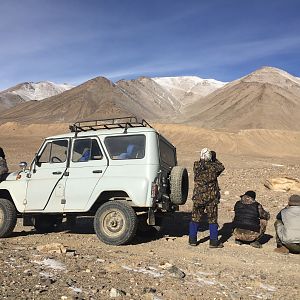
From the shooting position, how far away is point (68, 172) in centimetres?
809

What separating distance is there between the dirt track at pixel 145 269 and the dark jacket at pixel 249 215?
0.42 meters

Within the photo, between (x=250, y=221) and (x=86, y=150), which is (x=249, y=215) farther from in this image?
(x=86, y=150)

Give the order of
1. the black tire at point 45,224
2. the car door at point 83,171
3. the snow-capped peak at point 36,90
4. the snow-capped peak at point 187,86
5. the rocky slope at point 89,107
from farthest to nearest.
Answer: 1. the snow-capped peak at point 36,90
2. the snow-capped peak at point 187,86
3. the rocky slope at point 89,107
4. the black tire at point 45,224
5. the car door at point 83,171

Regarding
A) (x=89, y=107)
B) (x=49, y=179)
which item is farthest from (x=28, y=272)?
A: (x=89, y=107)

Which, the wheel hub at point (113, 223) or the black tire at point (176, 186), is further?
the black tire at point (176, 186)

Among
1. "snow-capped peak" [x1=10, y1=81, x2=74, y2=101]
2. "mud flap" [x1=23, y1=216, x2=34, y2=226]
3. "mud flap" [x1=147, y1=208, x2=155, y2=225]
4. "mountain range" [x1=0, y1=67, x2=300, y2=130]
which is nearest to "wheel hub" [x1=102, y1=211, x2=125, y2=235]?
"mud flap" [x1=147, y1=208, x2=155, y2=225]

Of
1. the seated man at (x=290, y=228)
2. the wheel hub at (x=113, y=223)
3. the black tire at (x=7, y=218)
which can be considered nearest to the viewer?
the seated man at (x=290, y=228)

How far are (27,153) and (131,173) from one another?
2576 centimetres

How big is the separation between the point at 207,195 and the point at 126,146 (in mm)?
1697

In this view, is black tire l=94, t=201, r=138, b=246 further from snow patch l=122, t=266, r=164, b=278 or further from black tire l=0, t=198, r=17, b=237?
black tire l=0, t=198, r=17, b=237

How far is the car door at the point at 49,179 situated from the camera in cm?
810

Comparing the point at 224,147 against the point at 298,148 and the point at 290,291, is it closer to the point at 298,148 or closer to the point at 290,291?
the point at 298,148

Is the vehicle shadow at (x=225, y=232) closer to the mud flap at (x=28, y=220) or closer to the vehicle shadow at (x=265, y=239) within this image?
the vehicle shadow at (x=265, y=239)

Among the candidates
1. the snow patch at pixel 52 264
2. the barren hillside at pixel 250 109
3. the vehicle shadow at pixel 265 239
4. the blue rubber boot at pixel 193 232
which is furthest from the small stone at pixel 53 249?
the barren hillside at pixel 250 109
